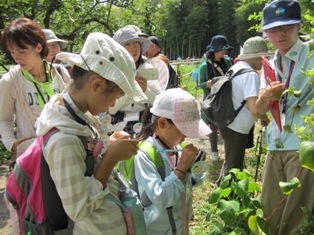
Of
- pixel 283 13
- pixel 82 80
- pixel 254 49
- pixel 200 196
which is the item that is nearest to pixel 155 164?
pixel 82 80

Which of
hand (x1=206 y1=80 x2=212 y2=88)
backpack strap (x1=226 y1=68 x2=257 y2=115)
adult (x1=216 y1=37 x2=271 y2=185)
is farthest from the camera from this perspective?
hand (x1=206 y1=80 x2=212 y2=88)

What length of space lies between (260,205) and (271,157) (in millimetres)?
366

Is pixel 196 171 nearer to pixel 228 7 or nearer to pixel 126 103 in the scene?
pixel 126 103

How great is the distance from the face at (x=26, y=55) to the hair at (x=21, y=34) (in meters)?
0.02

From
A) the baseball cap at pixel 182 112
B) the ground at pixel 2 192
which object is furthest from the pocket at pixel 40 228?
the ground at pixel 2 192

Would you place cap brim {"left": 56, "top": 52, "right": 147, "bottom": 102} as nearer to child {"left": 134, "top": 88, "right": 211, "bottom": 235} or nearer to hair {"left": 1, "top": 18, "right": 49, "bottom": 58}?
child {"left": 134, "top": 88, "right": 211, "bottom": 235}

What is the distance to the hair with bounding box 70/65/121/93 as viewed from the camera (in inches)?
50.0

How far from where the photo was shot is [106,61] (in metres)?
1.24

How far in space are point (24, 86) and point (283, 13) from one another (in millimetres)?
1783

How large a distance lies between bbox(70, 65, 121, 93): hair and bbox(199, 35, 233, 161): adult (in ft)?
12.3

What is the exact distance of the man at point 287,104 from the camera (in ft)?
6.72

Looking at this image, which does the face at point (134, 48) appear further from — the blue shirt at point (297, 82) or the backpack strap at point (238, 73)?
the blue shirt at point (297, 82)

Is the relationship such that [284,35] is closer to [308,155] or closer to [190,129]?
[190,129]

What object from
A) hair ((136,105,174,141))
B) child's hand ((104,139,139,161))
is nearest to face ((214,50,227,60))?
hair ((136,105,174,141))
